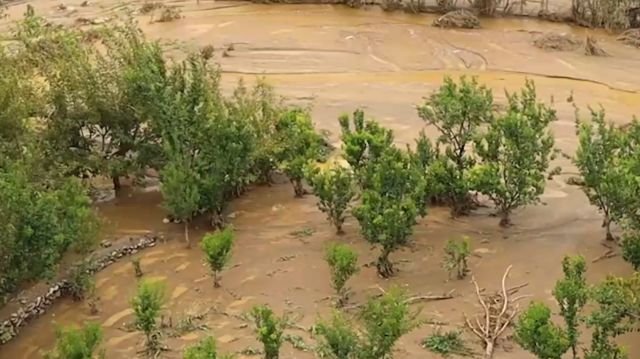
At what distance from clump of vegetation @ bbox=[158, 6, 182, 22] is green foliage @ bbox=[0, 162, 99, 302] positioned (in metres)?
13.1

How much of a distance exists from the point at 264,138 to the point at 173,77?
1.53 metres

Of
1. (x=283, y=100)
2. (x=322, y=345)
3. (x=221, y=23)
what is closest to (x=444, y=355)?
(x=322, y=345)

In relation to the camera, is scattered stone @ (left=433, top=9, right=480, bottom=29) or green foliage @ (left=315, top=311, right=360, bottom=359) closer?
green foliage @ (left=315, top=311, right=360, bottom=359)

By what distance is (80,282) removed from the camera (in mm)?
10375

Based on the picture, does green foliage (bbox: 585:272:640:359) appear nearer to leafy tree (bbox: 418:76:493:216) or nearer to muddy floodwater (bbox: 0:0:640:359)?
muddy floodwater (bbox: 0:0:640:359)

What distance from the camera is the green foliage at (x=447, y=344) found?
923 centimetres

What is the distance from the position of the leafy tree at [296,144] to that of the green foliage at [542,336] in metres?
4.79

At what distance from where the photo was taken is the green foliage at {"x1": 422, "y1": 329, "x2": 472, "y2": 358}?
9227 mm

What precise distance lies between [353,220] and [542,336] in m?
4.46

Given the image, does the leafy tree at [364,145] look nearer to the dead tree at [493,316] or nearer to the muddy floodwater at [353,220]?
the muddy floodwater at [353,220]

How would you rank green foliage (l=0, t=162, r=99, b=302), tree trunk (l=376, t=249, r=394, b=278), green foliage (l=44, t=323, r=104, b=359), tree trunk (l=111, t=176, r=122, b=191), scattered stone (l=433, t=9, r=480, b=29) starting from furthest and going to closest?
scattered stone (l=433, t=9, r=480, b=29), tree trunk (l=111, t=176, r=122, b=191), tree trunk (l=376, t=249, r=394, b=278), green foliage (l=0, t=162, r=99, b=302), green foliage (l=44, t=323, r=104, b=359)

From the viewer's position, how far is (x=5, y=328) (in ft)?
32.2

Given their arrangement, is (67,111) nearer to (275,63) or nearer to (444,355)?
(444,355)

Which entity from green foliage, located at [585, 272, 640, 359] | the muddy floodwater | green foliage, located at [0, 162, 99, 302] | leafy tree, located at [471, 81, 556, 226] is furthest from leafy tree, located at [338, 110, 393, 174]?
green foliage, located at [585, 272, 640, 359]
